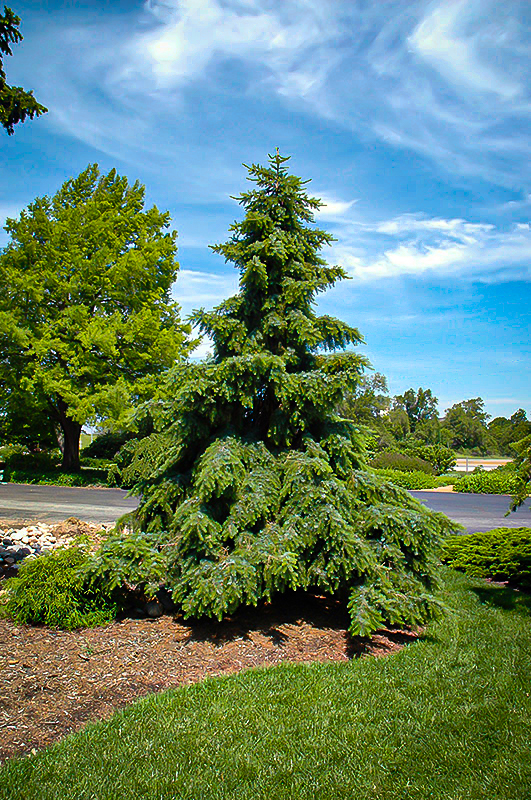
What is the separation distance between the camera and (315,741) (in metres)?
2.96

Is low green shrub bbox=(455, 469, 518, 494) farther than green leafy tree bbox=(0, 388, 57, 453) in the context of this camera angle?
Yes

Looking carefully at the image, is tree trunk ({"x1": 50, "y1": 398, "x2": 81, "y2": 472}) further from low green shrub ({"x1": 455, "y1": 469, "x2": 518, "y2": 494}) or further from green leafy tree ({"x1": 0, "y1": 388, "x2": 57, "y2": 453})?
low green shrub ({"x1": 455, "y1": 469, "x2": 518, "y2": 494})

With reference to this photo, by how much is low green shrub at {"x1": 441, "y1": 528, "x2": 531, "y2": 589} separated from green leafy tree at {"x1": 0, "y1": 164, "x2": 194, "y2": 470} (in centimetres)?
1232

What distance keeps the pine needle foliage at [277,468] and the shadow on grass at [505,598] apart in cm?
147

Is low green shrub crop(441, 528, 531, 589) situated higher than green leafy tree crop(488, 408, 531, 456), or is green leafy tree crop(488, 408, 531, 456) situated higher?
green leafy tree crop(488, 408, 531, 456)

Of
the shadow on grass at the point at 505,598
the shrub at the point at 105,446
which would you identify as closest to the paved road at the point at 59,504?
the shadow on grass at the point at 505,598

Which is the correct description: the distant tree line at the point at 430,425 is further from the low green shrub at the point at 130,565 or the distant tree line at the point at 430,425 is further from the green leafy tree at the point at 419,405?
the low green shrub at the point at 130,565

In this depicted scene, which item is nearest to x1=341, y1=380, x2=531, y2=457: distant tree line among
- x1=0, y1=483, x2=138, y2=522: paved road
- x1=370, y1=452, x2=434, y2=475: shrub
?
x1=370, y1=452, x2=434, y2=475: shrub

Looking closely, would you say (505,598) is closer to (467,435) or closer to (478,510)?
(478,510)

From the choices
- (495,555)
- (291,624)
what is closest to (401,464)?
(495,555)

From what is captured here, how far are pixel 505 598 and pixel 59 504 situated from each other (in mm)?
10819

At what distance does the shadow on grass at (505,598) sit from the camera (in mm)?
5676

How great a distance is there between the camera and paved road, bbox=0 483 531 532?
11359 mm

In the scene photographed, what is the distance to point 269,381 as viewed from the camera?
5.10m
